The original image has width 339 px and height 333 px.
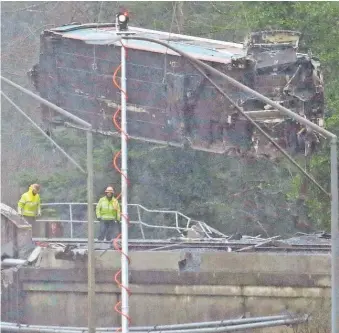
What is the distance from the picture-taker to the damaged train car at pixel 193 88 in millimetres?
17938

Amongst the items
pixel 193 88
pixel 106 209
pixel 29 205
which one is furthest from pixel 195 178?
pixel 193 88

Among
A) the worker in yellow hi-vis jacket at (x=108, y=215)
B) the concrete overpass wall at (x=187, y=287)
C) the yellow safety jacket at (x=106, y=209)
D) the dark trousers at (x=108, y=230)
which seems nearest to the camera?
the concrete overpass wall at (x=187, y=287)

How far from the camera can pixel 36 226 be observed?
22.0 meters

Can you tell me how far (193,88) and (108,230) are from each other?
3.45 metres

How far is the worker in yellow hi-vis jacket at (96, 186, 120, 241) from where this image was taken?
65.2ft

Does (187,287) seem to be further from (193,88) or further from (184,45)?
(184,45)

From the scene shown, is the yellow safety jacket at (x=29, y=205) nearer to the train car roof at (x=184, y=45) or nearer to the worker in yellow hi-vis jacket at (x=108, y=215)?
the worker in yellow hi-vis jacket at (x=108, y=215)

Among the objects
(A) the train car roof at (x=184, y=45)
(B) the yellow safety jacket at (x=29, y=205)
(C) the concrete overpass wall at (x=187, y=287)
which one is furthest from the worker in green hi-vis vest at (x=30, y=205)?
(C) the concrete overpass wall at (x=187, y=287)

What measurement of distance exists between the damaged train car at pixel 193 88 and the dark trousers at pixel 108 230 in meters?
1.89

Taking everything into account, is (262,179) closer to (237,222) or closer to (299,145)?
(237,222)

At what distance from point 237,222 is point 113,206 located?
10.6m

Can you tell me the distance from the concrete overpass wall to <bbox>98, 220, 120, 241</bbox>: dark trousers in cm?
282

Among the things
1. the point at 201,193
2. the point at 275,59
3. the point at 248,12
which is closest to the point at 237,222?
the point at 201,193

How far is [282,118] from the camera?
1778cm
